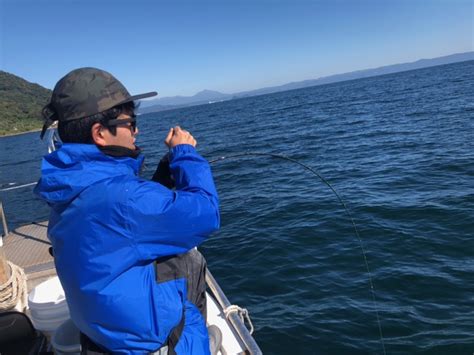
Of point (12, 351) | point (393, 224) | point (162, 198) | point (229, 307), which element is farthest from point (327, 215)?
point (162, 198)

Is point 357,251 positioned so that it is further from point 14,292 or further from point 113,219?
point 113,219

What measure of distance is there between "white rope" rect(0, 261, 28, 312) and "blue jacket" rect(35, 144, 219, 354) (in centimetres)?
294

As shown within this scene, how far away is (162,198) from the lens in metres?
1.67

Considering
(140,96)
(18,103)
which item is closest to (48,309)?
(140,96)

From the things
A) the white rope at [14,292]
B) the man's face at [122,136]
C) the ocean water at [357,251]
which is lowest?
the ocean water at [357,251]

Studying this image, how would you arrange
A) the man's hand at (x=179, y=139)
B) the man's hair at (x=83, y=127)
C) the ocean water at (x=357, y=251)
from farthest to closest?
the ocean water at (x=357, y=251) → the man's hand at (x=179, y=139) → the man's hair at (x=83, y=127)

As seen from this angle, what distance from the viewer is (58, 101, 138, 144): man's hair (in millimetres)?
1780

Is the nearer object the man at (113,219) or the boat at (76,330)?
the man at (113,219)

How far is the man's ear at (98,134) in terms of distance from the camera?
5.93 feet

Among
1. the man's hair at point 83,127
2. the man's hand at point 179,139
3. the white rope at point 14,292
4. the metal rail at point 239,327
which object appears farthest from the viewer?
the white rope at point 14,292

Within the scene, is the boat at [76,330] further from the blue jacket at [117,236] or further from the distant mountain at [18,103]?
the distant mountain at [18,103]

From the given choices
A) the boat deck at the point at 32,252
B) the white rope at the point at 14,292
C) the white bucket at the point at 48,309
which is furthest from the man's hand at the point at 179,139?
the boat deck at the point at 32,252

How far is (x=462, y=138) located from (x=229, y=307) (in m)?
15.8

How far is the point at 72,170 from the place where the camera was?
5.40 ft
